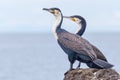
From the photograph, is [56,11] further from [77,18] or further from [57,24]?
[77,18]

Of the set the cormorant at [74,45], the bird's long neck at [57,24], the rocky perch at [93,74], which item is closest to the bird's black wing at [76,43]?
the cormorant at [74,45]

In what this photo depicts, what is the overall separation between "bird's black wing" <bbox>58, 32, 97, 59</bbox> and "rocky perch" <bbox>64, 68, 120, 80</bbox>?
677mm

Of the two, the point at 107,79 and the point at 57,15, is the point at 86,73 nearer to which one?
the point at 107,79

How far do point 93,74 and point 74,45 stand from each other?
6.00ft

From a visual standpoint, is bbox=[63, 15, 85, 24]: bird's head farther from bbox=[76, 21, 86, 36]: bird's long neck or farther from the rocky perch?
the rocky perch

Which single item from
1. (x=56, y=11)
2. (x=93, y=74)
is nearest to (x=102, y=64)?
(x=93, y=74)

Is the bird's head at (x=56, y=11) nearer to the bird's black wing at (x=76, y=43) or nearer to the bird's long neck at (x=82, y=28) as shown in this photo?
the bird's black wing at (x=76, y=43)

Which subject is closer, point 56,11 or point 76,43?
point 76,43

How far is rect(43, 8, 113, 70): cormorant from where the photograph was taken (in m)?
15.4

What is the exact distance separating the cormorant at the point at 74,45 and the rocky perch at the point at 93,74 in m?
0.56

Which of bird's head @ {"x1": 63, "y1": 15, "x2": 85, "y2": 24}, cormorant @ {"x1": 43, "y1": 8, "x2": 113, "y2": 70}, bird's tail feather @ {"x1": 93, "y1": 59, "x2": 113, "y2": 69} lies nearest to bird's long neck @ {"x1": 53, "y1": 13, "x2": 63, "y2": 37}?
cormorant @ {"x1": 43, "y1": 8, "x2": 113, "y2": 70}

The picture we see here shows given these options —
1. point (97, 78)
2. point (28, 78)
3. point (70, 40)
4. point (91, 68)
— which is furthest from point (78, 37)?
point (28, 78)

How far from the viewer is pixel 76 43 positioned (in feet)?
52.0

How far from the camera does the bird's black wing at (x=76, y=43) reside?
1553 centimetres
